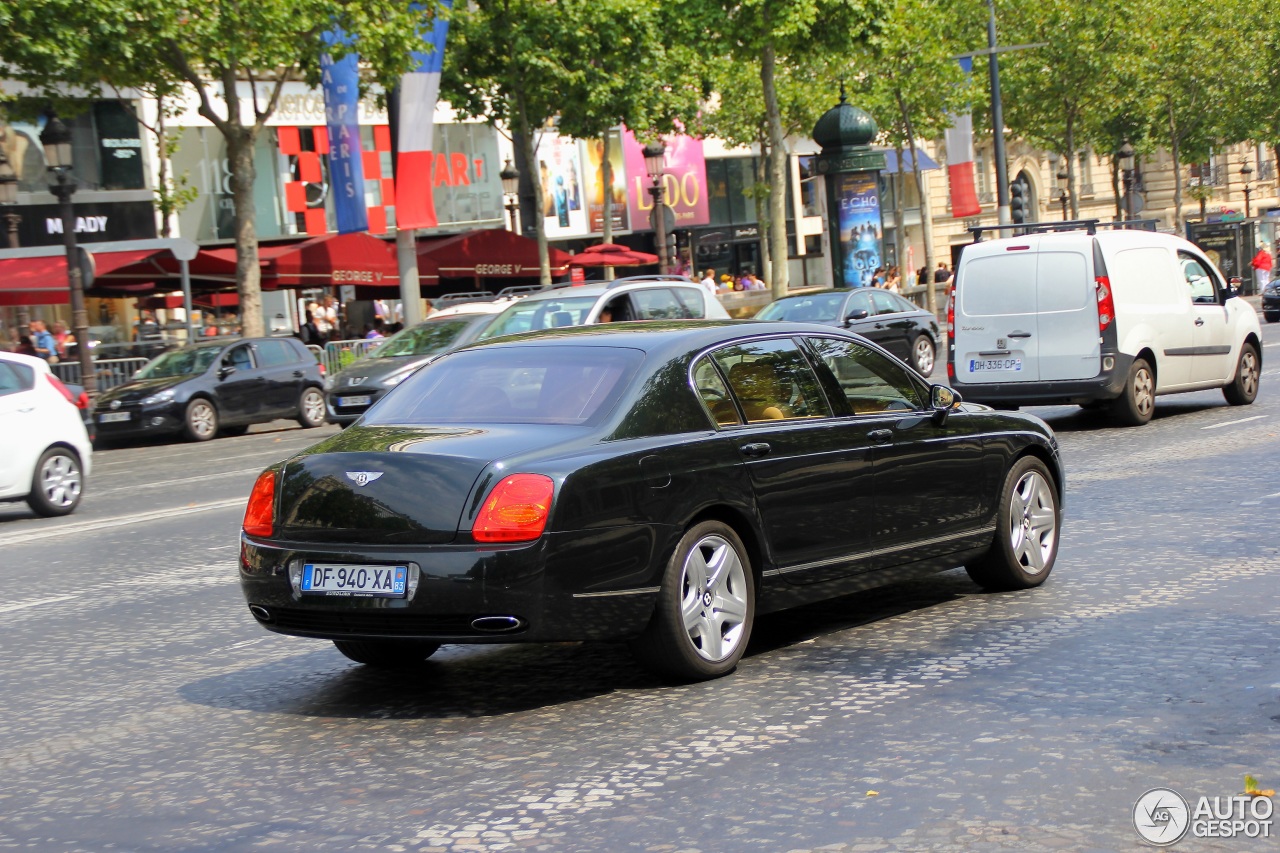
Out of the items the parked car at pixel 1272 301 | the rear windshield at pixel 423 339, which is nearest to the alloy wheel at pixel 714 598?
the rear windshield at pixel 423 339

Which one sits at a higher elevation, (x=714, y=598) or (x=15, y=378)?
(x=15, y=378)

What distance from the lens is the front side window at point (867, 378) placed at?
7516 mm

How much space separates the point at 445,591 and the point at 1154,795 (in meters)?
2.44

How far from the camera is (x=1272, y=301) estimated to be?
4131 centimetres

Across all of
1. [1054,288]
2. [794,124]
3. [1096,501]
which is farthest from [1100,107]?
[1096,501]

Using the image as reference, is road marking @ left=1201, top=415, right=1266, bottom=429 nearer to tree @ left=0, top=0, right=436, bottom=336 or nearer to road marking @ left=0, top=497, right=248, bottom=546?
road marking @ left=0, top=497, right=248, bottom=546

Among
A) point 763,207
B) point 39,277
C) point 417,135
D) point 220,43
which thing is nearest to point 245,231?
point 220,43

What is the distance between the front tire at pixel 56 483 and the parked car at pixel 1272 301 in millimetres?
32962

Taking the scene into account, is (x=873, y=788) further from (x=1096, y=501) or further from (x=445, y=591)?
(x=1096, y=501)

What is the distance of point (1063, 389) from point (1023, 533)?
8.51 metres

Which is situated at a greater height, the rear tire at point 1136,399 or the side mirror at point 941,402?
the side mirror at point 941,402

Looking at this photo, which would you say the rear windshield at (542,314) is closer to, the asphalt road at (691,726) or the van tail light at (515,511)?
the asphalt road at (691,726)

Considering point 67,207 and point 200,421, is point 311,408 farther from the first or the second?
point 67,207

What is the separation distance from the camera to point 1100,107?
5747 cm
